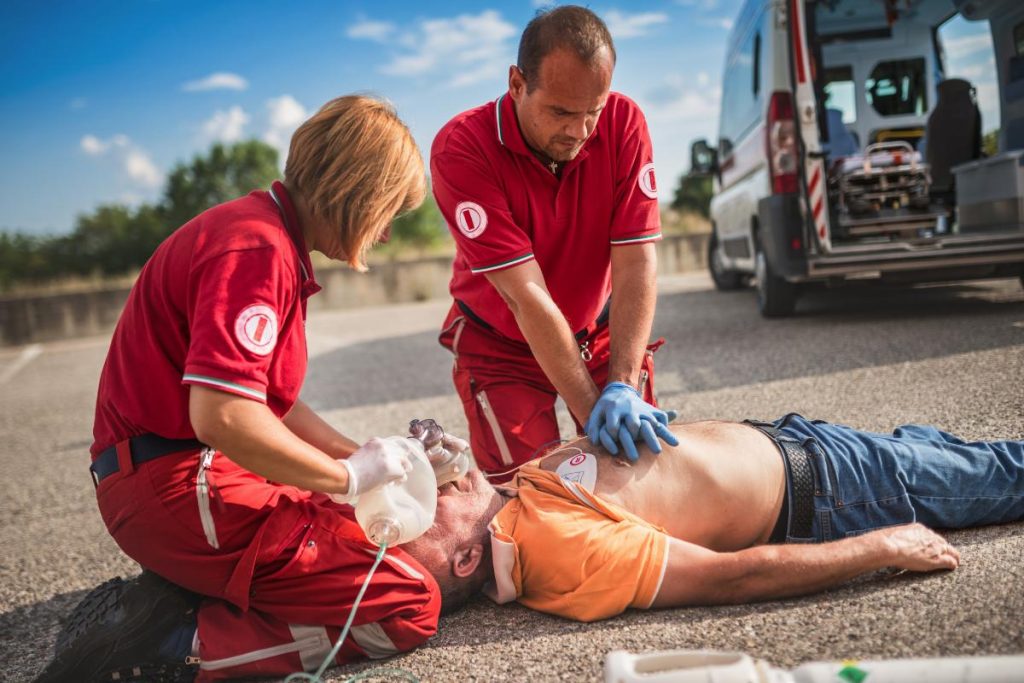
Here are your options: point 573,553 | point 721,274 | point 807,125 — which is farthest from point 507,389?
Result: point 721,274

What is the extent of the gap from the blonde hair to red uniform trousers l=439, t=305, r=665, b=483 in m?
1.21

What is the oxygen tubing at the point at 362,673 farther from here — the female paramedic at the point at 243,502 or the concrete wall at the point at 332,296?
the concrete wall at the point at 332,296

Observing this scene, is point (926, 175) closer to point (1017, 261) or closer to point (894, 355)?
point (1017, 261)

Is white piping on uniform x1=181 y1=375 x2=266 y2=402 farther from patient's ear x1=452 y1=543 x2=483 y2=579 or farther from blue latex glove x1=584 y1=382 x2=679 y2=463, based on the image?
blue latex glove x1=584 y1=382 x2=679 y2=463

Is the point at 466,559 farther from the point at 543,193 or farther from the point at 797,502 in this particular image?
the point at 543,193

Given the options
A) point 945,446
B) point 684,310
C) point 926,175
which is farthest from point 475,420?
point 684,310

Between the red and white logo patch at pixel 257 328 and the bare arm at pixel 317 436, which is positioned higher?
the red and white logo patch at pixel 257 328

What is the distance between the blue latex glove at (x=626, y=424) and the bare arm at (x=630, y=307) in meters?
0.28

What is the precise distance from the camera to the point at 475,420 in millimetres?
3217

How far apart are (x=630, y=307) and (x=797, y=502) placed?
0.94 meters

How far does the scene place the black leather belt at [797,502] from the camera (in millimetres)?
2191

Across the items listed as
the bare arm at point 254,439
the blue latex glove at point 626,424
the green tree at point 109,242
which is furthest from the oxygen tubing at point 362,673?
the green tree at point 109,242

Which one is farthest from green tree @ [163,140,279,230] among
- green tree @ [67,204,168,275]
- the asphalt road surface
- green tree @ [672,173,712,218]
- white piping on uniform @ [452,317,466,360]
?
white piping on uniform @ [452,317,466,360]

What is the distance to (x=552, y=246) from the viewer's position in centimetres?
302
